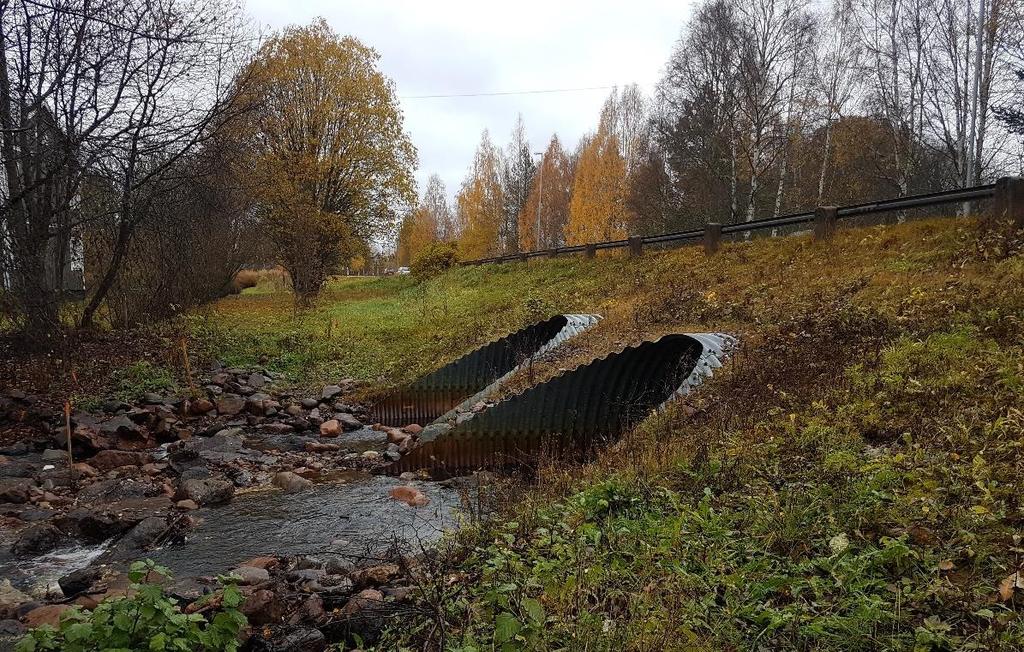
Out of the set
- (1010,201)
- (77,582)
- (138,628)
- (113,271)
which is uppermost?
(1010,201)

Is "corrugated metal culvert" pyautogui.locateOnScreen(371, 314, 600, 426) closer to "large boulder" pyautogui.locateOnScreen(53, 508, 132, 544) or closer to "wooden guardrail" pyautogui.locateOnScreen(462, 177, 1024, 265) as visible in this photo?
"wooden guardrail" pyautogui.locateOnScreen(462, 177, 1024, 265)

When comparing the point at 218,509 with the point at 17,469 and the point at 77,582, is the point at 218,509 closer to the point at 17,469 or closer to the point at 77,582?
the point at 77,582

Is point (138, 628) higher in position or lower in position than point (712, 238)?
lower

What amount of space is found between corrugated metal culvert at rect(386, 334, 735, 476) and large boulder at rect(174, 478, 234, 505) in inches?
72.9

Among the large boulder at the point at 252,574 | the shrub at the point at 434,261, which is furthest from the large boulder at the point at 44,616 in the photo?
the shrub at the point at 434,261

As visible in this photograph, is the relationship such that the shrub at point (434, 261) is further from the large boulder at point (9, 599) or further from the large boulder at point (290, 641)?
the large boulder at point (290, 641)

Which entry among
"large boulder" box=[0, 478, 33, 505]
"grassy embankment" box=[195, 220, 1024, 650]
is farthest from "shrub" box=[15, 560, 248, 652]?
"large boulder" box=[0, 478, 33, 505]

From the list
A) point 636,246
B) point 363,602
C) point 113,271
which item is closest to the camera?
point 363,602

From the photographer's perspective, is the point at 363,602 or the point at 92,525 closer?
the point at 363,602

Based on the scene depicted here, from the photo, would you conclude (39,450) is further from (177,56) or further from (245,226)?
(245,226)

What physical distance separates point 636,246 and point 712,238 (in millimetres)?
2998

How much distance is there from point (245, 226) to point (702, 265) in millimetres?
18490

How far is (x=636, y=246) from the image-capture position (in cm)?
1708

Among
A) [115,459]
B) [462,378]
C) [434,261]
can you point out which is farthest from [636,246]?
[434,261]
